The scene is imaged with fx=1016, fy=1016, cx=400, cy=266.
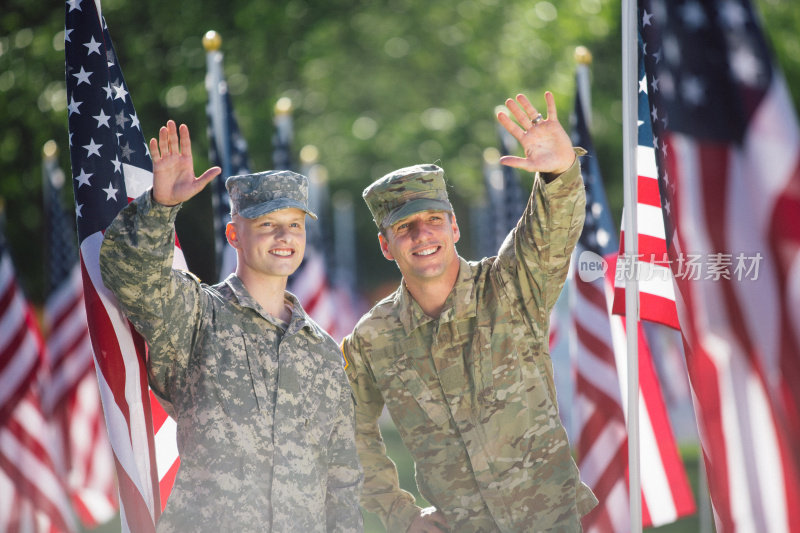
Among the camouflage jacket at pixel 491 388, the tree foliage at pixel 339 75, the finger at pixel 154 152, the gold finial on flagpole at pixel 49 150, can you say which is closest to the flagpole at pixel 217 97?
the camouflage jacket at pixel 491 388

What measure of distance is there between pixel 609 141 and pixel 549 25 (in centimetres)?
307

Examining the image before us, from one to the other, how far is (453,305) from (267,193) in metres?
0.95

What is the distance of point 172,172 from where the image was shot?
3.43m

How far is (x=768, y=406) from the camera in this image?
121 inches

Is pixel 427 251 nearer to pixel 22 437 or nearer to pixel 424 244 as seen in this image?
pixel 424 244

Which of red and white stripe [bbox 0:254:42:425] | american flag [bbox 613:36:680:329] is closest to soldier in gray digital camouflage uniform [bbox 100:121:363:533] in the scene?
american flag [bbox 613:36:680:329]

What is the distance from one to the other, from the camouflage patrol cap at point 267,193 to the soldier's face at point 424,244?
0.49 m

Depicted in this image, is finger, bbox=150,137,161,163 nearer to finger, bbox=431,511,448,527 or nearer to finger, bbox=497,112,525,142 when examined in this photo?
finger, bbox=497,112,525,142

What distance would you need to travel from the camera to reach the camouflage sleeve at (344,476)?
12.6 feet

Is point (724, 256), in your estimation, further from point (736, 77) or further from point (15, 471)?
point (15, 471)

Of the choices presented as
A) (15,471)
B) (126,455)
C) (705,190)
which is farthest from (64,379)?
(705,190)

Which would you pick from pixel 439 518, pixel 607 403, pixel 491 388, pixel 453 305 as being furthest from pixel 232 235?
pixel 607 403

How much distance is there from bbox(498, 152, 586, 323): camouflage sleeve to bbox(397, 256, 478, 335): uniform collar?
0.55 ft

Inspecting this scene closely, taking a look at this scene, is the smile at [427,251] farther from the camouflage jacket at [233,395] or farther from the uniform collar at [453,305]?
the camouflage jacket at [233,395]
